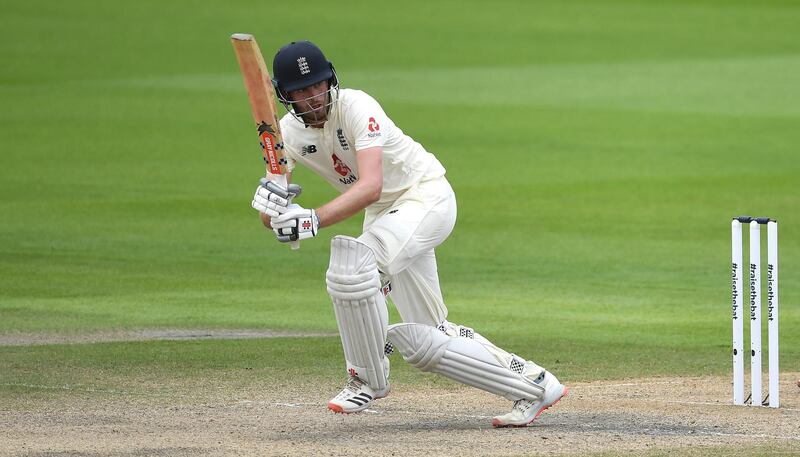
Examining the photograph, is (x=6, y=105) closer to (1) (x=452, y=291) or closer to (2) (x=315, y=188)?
(2) (x=315, y=188)

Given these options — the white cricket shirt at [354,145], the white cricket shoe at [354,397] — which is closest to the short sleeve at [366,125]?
the white cricket shirt at [354,145]

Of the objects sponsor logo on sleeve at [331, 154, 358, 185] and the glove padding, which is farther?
sponsor logo on sleeve at [331, 154, 358, 185]

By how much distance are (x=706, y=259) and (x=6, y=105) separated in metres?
13.7

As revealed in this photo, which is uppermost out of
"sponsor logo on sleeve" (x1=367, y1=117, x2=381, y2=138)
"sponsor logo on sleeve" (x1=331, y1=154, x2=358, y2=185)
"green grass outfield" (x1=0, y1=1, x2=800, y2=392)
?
"sponsor logo on sleeve" (x1=367, y1=117, x2=381, y2=138)

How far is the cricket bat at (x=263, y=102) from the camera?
5684 mm

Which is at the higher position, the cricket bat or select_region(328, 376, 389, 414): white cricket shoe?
the cricket bat

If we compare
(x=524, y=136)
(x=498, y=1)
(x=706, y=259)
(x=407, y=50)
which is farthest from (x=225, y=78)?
(x=706, y=259)

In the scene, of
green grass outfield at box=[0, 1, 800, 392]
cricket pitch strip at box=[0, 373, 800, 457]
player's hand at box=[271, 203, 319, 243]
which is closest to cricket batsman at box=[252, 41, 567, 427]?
player's hand at box=[271, 203, 319, 243]

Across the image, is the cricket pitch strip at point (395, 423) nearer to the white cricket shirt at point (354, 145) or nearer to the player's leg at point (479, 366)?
the player's leg at point (479, 366)

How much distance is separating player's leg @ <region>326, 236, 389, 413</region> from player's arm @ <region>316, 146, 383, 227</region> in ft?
0.37

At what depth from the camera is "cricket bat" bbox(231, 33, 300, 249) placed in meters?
5.68

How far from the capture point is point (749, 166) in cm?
1861

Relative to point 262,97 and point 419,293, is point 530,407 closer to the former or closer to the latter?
point 419,293

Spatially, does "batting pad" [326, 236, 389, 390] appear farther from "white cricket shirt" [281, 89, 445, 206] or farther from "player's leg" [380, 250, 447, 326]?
"white cricket shirt" [281, 89, 445, 206]
